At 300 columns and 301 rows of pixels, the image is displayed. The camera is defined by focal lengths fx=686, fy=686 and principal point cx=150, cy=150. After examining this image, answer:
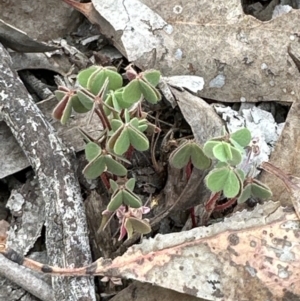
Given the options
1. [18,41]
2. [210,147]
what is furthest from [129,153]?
[18,41]

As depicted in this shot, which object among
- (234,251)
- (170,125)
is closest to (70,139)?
(170,125)

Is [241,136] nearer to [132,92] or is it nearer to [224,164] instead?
[224,164]

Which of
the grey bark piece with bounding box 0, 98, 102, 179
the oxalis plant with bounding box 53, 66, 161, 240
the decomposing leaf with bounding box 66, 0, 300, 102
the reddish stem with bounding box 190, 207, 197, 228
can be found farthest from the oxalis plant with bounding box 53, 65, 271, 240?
the decomposing leaf with bounding box 66, 0, 300, 102

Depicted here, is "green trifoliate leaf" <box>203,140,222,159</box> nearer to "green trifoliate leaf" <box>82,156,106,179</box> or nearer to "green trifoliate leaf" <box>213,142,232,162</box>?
"green trifoliate leaf" <box>213,142,232,162</box>

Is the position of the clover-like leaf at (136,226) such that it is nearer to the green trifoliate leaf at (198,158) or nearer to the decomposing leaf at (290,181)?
the green trifoliate leaf at (198,158)

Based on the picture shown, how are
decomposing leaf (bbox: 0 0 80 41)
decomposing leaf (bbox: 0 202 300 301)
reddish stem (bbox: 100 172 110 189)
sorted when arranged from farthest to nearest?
decomposing leaf (bbox: 0 0 80 41), reddish stem (bbox: 100 172 110 189), decomposing leaf (bbox: 0 202 300 301)

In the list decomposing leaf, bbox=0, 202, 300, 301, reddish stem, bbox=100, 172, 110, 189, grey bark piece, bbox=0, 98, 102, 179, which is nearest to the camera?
decomposing leaf, bbox=0, 202, 300, 301

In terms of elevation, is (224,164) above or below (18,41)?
below
